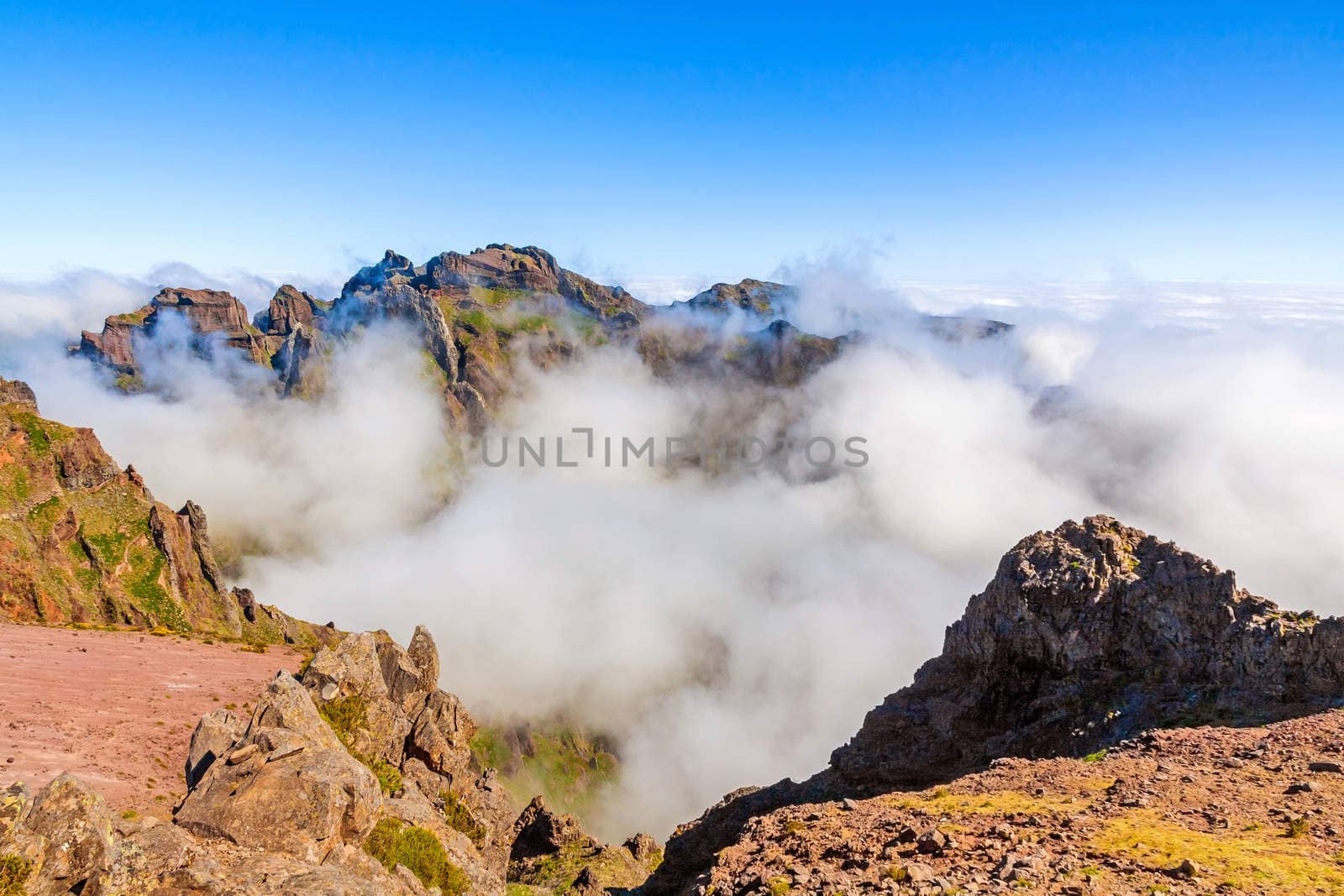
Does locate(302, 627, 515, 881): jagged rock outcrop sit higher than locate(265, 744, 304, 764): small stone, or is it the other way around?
locate(265, 744, 304, 764): small stone

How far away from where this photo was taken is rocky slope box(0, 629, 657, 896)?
2038 centimetres

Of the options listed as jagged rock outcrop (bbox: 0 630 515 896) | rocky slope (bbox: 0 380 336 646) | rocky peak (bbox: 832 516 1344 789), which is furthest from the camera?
rocky slope (bbox: 0 380 336 646)

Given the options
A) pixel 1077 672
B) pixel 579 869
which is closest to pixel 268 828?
pixel 1077 672

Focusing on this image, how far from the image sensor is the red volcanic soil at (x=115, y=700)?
3912 centimetres

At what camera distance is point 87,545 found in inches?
4532

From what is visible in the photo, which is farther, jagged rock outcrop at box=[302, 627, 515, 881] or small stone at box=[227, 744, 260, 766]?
jagged rock outcrop at box=[302, 627, 515, 881]

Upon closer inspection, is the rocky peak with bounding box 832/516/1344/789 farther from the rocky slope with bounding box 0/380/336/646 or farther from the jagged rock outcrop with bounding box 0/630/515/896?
the rocky slope with bounding box 0/380/336/646

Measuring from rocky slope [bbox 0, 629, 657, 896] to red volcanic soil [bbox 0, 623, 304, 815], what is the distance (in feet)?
25.2

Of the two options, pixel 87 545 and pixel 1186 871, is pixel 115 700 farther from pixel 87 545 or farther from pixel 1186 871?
pixel 87 545

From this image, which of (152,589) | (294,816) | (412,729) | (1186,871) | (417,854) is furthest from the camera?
(152,589)

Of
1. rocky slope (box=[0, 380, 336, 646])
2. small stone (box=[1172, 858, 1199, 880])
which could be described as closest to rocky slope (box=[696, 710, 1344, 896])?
small stone (box=[1172, 858, 1199, 880])

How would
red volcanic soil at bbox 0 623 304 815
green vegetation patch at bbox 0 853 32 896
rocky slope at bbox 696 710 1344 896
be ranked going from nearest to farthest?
green vegetation patch at bbox 0 853 32 896
rocky slope at bbox 696 710 1344 896
red volcanic soil at bbox 0 623 304 815

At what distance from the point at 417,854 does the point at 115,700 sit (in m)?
32.5

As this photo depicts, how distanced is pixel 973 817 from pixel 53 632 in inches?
3552
